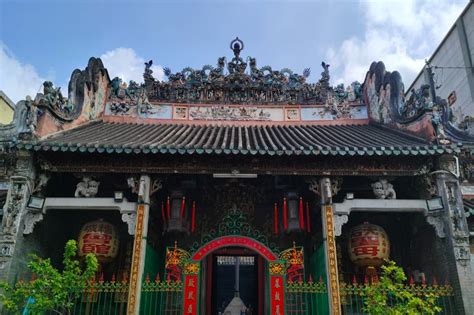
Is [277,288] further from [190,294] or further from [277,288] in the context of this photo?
[190,294]

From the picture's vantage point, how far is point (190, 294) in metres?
7.43

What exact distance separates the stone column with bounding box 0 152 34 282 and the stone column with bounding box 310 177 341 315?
19.3 feet

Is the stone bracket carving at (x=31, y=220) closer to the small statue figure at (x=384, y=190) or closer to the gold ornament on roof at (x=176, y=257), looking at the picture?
the gold ornament on roof at (x=176, y=257)

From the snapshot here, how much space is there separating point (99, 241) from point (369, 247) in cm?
576

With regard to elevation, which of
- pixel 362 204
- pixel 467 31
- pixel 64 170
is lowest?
pixel 362 204

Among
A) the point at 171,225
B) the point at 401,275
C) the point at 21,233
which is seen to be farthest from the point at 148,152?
the point at 401,275

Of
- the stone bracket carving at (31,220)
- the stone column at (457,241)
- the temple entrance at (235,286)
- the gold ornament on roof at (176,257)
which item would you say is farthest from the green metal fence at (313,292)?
the temple entrance at (235,286)

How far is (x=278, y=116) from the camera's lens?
11.8 meters

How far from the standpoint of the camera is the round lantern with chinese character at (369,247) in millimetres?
8164

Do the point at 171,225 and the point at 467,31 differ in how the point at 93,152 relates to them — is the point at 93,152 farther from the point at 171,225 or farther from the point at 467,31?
the point at 467,31

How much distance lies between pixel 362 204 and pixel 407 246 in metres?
2.61

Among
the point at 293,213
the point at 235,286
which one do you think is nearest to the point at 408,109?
the point at 293,213

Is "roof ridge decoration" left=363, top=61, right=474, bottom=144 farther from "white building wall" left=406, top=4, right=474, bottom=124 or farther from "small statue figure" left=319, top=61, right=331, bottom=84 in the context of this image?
"white building wall" left=406, top=4, right=474, bottom=124

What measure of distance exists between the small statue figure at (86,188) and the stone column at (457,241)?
727 cm
